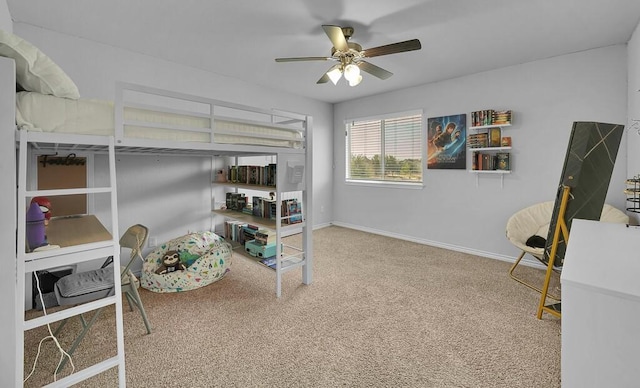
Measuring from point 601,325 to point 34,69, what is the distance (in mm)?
2365

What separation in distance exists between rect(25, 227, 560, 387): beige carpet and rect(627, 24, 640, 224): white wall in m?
1.37

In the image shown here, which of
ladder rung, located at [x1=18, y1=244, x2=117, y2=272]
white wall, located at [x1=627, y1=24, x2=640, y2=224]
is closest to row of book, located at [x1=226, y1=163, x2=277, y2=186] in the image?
ladder rung, located at [x1=18, y1=244, x2=117, y2=272]

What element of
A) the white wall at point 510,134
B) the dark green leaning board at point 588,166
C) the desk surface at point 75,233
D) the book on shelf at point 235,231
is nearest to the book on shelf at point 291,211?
the book on shelf at point 235,231

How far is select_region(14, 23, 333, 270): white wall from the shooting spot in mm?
2793

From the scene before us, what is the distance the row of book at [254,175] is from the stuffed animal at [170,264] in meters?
1.07

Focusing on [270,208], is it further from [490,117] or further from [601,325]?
[490,117]

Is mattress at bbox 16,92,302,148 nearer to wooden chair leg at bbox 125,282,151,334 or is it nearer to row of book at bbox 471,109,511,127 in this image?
wooden chair leg at bbox 125,282,151,334

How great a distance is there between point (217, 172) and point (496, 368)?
3.48m

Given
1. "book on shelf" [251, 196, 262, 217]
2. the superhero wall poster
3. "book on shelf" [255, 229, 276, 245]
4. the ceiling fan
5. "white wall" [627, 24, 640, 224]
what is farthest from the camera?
the superhero wall poster

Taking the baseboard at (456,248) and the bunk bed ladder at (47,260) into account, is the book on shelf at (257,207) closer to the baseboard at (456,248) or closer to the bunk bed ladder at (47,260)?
the bunk bed ladder at (47,260)

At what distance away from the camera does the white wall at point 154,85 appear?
9.16ft

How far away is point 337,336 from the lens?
2.09 meters

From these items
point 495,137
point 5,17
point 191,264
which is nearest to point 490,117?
point 495,137

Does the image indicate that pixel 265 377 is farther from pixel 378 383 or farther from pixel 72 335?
pixel 72 335
